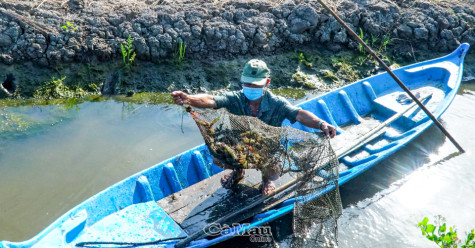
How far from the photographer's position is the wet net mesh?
5012mm

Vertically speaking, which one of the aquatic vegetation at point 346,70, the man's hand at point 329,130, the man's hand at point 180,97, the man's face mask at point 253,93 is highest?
the man's hand at point 180,97

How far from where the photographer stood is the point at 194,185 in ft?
18.6

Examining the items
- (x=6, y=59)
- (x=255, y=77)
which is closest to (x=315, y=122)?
(x=255, y=77)

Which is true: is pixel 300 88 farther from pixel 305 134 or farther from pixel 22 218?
pixel 22 218

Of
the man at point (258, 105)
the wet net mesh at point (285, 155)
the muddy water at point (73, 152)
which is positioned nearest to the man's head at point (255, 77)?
the man at point (258, 105)

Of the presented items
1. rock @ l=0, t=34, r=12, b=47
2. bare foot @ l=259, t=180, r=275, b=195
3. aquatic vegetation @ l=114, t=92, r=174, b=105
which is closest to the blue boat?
bare foot @ l=259, t=180, r=275, b=195

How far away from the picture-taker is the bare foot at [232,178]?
18.1 ft

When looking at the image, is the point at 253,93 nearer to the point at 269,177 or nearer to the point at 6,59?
the point at 269,177

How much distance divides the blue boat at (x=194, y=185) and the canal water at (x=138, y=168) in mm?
665

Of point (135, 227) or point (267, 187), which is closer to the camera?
point (135, 227)

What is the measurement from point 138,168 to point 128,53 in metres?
3.06

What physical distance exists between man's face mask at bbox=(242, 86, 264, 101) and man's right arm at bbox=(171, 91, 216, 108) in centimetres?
41

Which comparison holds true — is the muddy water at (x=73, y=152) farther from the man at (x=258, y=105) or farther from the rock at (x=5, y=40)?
the man at (x=258, y=105)

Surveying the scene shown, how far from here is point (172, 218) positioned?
5090 mm
